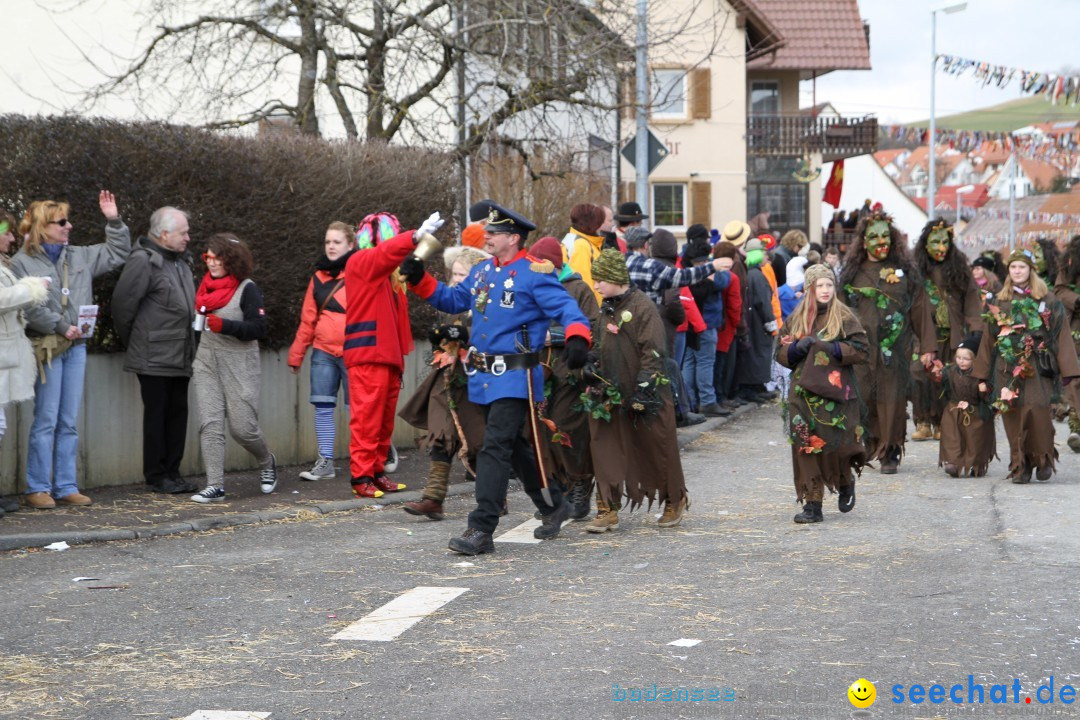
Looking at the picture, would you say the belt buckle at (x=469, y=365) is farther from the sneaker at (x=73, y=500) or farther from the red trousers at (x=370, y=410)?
the sneaker at (x=73, y=500)

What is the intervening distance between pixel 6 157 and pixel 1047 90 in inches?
1003

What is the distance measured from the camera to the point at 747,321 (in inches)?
709

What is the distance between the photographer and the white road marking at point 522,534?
366 inches

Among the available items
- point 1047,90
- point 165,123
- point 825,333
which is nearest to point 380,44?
point 165,123

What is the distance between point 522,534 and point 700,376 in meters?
7.84

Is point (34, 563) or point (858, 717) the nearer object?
point (858, 717)

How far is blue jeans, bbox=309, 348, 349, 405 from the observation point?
464 inches

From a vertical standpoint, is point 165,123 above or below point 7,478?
above

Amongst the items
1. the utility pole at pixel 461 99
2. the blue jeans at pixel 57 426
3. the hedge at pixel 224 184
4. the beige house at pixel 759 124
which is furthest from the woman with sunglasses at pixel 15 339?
the beige house at pixel 759 124

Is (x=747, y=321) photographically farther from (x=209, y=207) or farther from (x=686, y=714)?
(x=686, y=714)

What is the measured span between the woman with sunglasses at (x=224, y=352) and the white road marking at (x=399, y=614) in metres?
3.47

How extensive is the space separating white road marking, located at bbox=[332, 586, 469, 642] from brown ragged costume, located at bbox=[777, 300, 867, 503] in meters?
3.04

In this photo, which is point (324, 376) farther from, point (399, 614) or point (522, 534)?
point (399, 614)

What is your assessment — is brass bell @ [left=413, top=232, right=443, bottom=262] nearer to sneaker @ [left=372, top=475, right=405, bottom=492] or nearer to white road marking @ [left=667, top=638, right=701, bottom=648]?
sneaker @ [left=372, top=475, right=405, bottom=492]
